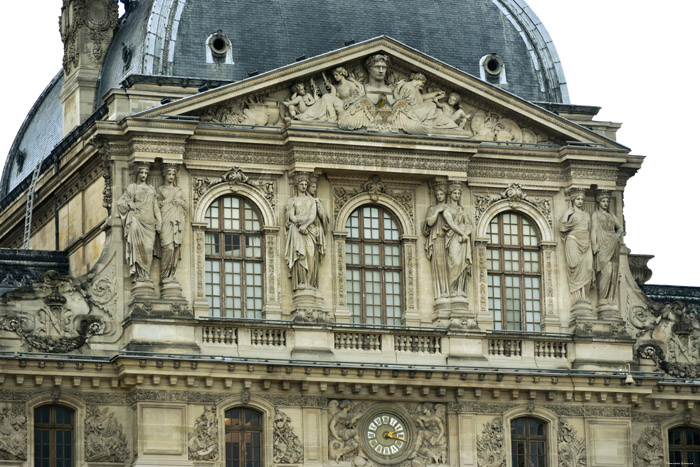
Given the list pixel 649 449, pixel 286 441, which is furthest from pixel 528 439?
pixel 286 441

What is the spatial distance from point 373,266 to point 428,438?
4917 mm

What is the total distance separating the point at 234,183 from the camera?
59.4 meters

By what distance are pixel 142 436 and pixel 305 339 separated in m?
5.07

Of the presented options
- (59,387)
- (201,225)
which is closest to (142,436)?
(59,387)

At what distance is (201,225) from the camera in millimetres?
58969

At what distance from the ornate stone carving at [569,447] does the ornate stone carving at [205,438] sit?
9303mm

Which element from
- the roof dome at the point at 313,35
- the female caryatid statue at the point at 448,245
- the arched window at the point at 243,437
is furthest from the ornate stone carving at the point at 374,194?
the arched window at the point at 243,437

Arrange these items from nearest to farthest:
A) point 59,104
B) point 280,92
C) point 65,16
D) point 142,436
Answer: point 142,436
point 280,92
point 65,16
point 59,104

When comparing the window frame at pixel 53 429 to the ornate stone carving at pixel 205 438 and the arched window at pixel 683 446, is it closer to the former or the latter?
the ornate stone carving at pixel 205 438

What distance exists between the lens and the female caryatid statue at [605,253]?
200ft

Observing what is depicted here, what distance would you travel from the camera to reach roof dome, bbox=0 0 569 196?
61875 mm

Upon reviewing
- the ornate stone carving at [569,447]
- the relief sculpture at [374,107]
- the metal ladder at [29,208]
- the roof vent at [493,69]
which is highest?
the roof vent at [493,69]

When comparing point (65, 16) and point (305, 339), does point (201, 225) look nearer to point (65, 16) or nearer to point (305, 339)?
point (305, 339)

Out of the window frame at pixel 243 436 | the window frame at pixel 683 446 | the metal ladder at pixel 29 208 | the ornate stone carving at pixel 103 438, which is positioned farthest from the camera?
the metal ladder at pixel 29 208
